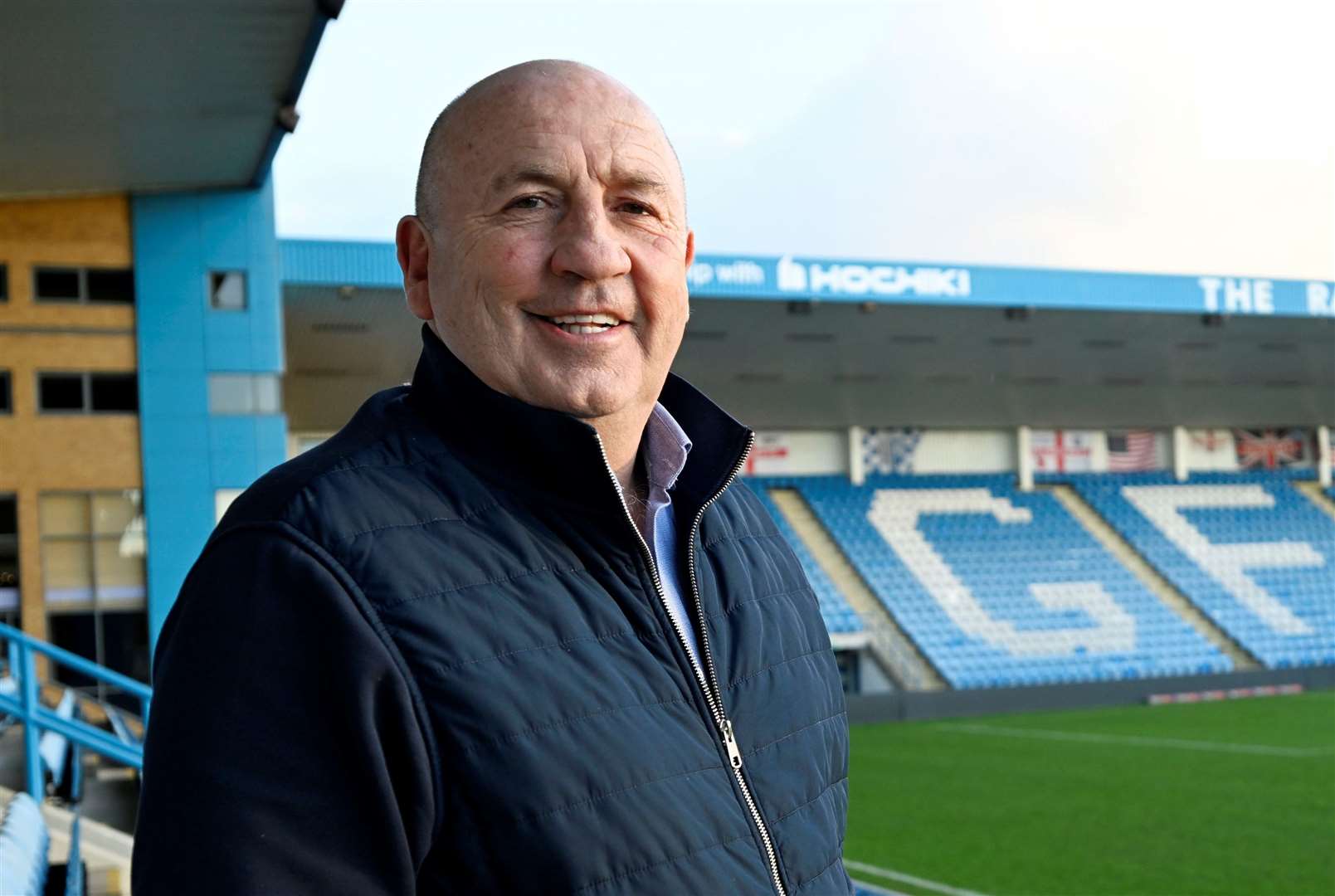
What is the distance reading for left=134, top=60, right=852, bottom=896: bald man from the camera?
1107mm

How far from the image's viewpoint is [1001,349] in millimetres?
22891

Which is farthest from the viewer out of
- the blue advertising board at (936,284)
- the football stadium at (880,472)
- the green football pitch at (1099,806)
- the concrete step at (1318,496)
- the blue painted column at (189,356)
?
the concrete step at (1318,496)

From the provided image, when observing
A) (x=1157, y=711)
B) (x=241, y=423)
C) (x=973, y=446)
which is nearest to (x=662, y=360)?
(x=241, y=423)

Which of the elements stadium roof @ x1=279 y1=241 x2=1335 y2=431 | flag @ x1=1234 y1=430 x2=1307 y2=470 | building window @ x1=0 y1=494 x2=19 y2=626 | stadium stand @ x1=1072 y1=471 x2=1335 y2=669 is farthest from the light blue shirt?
flag @ x1=1234 y1=430 x2=1307 y2=470

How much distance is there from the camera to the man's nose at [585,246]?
139 centimetres

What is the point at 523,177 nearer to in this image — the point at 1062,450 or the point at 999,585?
the point at 999,585

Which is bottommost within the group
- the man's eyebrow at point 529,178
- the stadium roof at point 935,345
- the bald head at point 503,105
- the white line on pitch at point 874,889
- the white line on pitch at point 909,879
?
the white line on pitch at point 909,879

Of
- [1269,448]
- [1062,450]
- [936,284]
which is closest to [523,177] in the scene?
[936,284]

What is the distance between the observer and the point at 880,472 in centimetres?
2631

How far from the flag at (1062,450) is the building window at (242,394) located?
16408 millimetres

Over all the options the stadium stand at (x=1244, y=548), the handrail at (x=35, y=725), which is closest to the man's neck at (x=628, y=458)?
the handrail at (x=35, y=725)

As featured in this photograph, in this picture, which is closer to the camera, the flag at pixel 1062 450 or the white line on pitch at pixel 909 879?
the white line on pitch at pixel 909 879

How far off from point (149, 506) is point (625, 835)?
14416 millimetres

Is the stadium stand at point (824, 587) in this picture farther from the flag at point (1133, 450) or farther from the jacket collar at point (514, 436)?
the jacket collar at point (514, 436)
